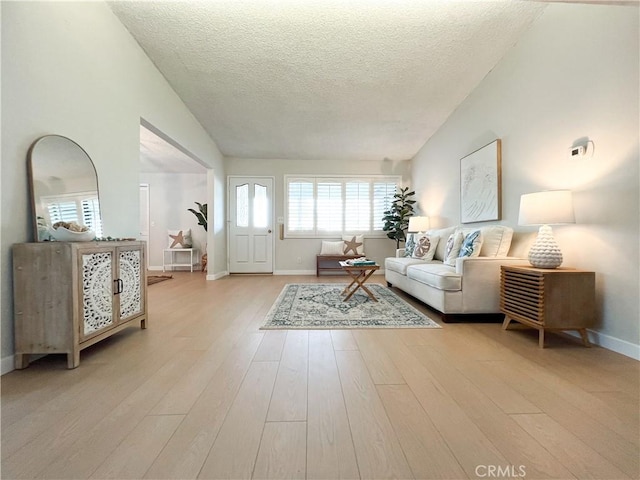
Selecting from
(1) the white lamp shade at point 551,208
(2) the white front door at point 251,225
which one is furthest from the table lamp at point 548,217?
(2) the white front door at point 251,225

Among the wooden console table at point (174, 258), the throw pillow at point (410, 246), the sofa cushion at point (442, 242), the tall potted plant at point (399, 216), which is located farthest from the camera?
the wooden console table at point (174, 258)

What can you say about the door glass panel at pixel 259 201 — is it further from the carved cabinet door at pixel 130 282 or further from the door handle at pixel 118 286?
the door handle at pixel 118 286

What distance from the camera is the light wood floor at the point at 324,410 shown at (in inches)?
36.5

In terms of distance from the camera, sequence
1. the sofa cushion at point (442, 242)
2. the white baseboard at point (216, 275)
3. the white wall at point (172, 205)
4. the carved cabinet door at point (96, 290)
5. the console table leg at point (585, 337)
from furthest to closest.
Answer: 1. the white wall at point (172, 205)
2. the white baseboard at point (216, 275)
3. the sofa cushion at point (442, 242)
4. the console table leg at point (585, 337)
5. the carved cabinet door at point (96, 290)

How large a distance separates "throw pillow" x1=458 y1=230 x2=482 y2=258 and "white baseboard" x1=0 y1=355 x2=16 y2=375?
350 centimetres

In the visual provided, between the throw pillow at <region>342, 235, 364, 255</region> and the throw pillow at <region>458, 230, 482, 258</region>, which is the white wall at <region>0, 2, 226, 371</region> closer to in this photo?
the throw pillow at <region>458, 230, 482, 258</region>

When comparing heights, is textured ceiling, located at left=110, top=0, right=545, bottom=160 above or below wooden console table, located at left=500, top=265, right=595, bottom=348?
above

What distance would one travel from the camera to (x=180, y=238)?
6398mm

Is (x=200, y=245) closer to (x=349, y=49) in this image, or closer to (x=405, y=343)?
(x=349, y=49)

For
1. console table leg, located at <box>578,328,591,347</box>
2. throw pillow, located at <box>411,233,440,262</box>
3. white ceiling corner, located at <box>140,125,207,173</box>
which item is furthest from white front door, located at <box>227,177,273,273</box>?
console table leg, located at <box>578,328,591,347</box>

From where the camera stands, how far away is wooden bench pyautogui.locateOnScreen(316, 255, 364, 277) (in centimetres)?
559

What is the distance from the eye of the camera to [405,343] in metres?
2.03

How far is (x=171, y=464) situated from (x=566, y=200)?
2.82m

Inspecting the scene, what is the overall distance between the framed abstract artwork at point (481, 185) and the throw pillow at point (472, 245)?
0.48 metres
